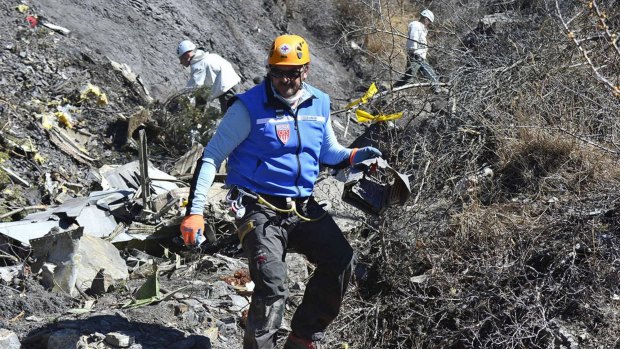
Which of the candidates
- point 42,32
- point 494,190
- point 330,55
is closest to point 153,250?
point 494,190

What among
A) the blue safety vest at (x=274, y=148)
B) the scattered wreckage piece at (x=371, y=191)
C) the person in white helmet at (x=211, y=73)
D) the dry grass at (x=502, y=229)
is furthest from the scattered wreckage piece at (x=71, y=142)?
the blue safety vest at (x=274, y=148)

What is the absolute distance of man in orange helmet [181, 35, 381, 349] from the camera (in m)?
4.02

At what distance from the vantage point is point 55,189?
8.38 m

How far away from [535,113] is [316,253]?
10.8 ft

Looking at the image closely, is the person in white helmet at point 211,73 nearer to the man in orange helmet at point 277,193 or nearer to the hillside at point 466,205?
the hillside at point 466,205

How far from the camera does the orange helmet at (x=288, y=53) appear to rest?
13.4ft

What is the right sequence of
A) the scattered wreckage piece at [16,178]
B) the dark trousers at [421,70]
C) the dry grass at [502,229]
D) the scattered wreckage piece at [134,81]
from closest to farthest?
1. the dry grass at [502,229]
2. the dark trousers at [421,70]
3. the scattered wreckage piece at [16,178]
4. the scattered wreckage piece at [134,81]

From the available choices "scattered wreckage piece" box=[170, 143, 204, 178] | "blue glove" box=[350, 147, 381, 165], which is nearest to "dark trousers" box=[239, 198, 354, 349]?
"blue glove" box=[350, 147, 381, 165]

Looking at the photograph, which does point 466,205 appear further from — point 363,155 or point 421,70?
point 421,70

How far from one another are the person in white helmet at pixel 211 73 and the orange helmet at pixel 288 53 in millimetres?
6504

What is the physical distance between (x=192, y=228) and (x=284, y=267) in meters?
0.49

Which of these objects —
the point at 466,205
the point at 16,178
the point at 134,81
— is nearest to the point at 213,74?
the point at 134,81

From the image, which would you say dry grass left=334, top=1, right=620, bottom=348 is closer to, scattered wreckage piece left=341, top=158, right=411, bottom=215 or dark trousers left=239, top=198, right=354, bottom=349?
scattered wreckage piece left=341, top=158, right=411, bottom=215

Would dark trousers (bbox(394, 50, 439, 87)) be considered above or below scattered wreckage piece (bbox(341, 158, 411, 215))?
below
